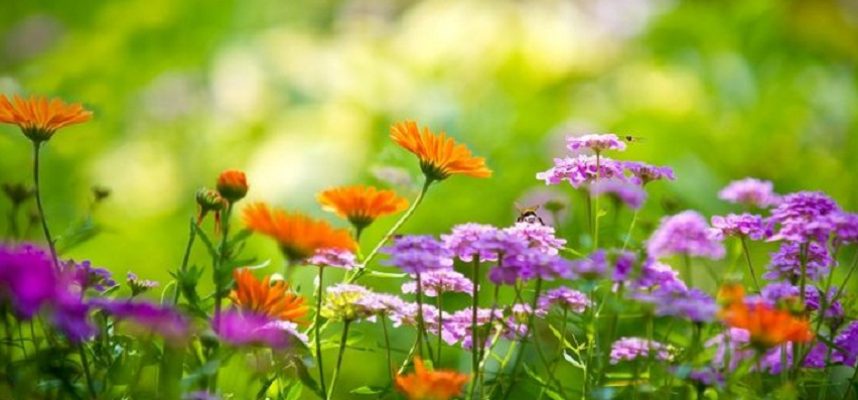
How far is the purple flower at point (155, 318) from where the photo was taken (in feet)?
2.05

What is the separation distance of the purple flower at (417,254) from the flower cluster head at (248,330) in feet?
0.25

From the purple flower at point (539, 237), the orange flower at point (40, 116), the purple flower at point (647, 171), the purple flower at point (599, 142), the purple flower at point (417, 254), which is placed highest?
the orange flower at point (40, 116)

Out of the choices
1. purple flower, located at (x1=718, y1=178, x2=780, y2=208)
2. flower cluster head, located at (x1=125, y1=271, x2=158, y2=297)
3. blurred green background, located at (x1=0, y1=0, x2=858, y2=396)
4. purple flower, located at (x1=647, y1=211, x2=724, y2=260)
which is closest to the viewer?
purple flower, located at (x1=647, y1=211, x2=724, y2=260)

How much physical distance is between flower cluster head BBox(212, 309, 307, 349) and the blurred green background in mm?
1245

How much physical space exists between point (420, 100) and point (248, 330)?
1.93 m

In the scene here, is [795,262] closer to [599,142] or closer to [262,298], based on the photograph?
[599,142]

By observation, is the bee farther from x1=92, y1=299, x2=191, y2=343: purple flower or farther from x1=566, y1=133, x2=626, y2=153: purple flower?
x1=92, y1=299, x2=191, y2=343: purple flower

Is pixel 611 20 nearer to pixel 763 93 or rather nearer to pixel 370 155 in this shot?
pixel 763 93

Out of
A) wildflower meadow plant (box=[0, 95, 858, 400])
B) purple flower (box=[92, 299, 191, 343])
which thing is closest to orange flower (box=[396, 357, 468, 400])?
wildflower meadow plant (box=[0, 95, 858, 400])

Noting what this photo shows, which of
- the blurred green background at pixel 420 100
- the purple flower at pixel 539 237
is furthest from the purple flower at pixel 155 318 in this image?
the blurred green background at pixel 420 100

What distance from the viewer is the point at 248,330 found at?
2.15ft

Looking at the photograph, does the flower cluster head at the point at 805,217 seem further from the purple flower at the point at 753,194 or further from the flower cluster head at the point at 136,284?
the flower cluster head at the point at 136,284

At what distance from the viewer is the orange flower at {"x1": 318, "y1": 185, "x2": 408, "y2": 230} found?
0.75m

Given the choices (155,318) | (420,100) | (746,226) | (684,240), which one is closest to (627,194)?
(684,240)
